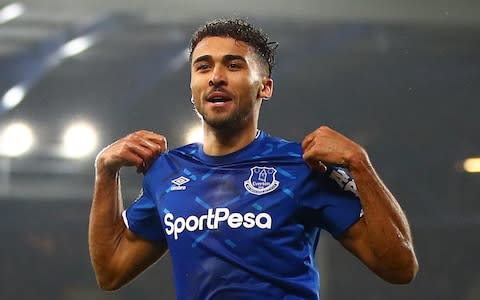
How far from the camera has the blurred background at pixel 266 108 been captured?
2.83m

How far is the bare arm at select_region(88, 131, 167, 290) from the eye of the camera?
1.22 metres

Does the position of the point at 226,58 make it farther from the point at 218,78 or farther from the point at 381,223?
the point at 381,223

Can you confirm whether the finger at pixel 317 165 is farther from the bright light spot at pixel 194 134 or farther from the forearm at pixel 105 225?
the bright light spot at pixel 194 134

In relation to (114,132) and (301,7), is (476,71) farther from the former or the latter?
(114,132)

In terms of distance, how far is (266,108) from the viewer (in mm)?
2898

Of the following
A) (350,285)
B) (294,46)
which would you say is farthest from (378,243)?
(294,46)

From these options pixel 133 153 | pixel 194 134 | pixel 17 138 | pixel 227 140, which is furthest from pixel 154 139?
pixel 17 138

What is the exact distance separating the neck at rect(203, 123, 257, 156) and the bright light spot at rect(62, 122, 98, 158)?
186 cm

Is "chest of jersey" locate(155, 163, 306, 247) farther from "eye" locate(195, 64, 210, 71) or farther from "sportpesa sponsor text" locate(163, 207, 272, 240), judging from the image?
"eye" locate(195, 64, 210, 71)

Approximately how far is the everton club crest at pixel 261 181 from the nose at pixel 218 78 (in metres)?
0.14

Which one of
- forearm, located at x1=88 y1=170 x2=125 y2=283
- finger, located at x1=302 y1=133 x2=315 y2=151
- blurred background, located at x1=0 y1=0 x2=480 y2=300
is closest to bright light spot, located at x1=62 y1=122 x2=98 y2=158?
blurred background, located at x1=0 y1=0 x2=480 y2=300

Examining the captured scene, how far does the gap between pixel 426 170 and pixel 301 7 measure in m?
0.80

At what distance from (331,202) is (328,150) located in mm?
74

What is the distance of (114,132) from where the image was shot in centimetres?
295
